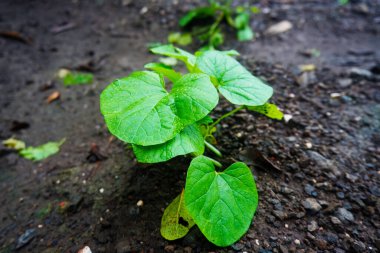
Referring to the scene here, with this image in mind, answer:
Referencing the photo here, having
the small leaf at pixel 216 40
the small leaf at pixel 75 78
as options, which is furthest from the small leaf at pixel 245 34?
the small leaf at pixel 75 78

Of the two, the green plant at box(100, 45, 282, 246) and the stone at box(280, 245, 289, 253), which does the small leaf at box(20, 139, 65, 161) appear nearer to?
the green plant at box(100, 45, 282, 246)

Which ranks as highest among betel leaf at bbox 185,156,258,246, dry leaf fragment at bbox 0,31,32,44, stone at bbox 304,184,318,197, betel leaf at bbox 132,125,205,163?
betel leaf at bbox 132,125,205,163

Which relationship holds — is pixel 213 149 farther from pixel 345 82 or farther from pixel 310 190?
pixel 345 82

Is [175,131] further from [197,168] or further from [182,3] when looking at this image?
[182,3]

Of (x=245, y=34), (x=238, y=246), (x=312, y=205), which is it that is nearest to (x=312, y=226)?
(x=312, y=205)

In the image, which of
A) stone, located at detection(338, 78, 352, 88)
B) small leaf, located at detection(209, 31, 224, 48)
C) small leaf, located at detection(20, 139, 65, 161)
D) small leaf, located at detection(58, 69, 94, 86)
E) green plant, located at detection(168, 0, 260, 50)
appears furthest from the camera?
green plant, located at detection(168, 0, 260, 50)

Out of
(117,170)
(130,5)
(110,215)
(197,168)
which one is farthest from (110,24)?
(197,168)

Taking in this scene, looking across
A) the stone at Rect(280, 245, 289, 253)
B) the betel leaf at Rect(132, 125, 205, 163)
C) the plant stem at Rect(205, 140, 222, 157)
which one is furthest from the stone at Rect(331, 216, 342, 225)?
the betel leaf at Rect(132, 125, 205, 163)
